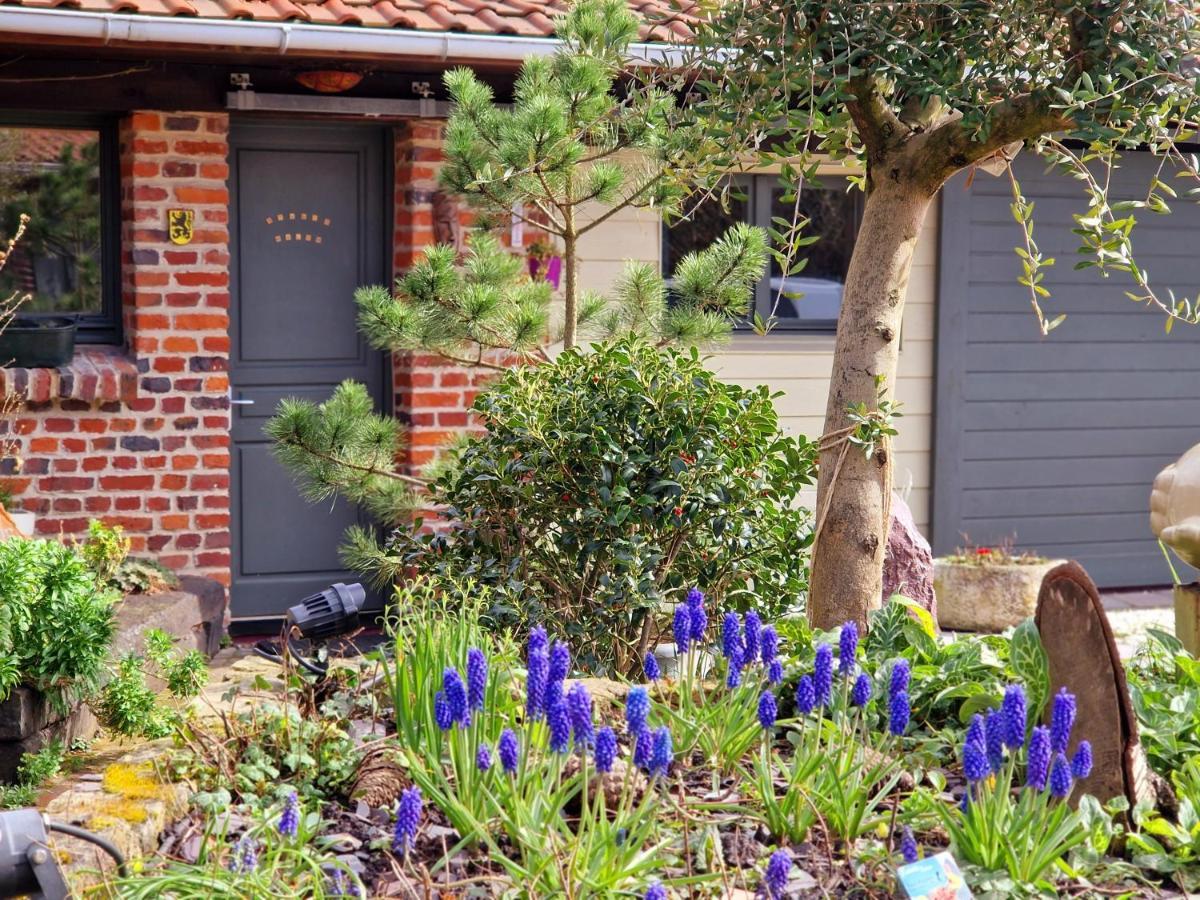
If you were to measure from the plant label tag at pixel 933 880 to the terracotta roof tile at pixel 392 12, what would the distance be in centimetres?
357

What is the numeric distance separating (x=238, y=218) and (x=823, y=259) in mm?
3124

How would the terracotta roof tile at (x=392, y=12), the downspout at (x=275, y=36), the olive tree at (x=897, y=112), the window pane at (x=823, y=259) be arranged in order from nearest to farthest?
the olive tree at (x=897, y=112) < the downspout at (x=275, y=36) < the terracotta roof tile at (x=392, y=12) < the window pane at (x=823, y=259)

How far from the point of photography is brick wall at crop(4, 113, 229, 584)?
6301 millimetres

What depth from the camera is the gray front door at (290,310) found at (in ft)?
22.3

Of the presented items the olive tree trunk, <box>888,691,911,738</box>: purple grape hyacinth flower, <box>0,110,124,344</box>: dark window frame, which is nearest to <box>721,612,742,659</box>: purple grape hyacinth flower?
<box>888,691,911,738</box>: purple grape hyacinth flower

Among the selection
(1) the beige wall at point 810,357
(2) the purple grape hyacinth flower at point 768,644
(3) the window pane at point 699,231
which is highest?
(3) the window pane at point 699,231

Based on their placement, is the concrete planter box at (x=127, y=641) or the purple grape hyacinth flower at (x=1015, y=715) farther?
the concrete planter box at (x=127, y=641)

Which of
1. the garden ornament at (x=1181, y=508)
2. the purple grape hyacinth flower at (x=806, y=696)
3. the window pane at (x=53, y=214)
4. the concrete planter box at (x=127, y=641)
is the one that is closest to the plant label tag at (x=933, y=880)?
the purple grape hyacinth flower at (x=806, y=696)

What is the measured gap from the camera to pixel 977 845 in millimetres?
2525

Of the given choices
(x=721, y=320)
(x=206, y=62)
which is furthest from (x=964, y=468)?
(x=206, y=62)

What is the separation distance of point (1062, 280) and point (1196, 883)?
621 cm

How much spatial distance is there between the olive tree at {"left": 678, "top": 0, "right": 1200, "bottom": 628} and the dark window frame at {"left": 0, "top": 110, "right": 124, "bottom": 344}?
3528mm

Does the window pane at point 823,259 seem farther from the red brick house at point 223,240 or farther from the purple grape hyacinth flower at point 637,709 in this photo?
the purple grape hyacinth flower at point 637,709

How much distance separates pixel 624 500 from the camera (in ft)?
13.0
